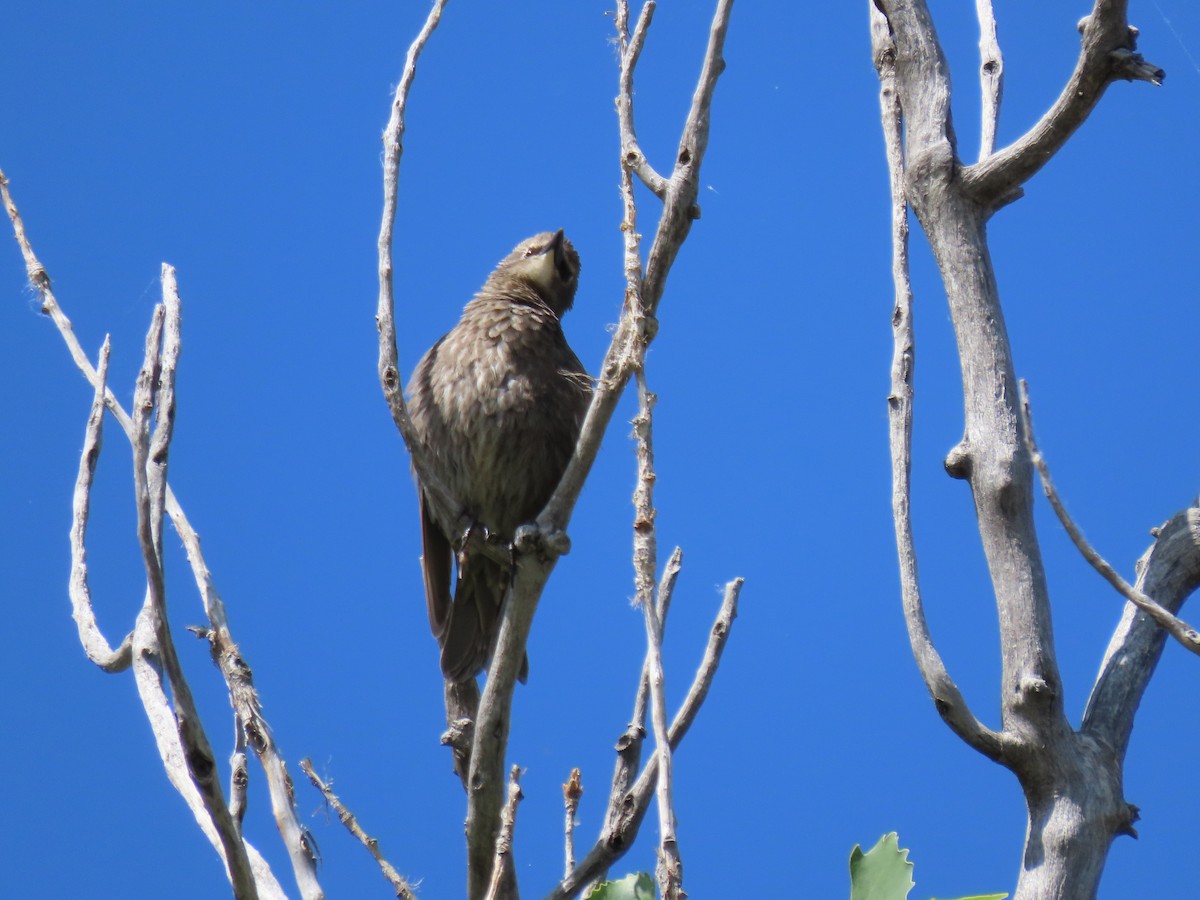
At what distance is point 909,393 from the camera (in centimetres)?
193

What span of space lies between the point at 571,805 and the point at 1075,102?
1.30m

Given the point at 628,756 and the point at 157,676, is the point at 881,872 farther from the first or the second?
the point at 157,676

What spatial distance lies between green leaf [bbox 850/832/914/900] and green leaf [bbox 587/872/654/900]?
0.91 ft

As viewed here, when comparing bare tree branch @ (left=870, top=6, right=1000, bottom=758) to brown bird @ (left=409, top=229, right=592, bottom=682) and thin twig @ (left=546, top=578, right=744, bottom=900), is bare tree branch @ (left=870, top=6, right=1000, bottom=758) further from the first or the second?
brown bird @ (left=409, top=229, right=592, bottom=682)

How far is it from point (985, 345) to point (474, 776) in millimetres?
1070

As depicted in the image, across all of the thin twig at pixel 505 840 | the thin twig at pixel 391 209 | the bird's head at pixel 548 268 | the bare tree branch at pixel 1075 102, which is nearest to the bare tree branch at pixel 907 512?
the bare tree branch at pixel 1075 102

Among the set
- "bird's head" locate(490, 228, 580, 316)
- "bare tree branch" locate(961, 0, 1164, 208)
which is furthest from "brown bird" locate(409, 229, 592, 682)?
"bare tree branch" locate(961, 0, 1164, 208)

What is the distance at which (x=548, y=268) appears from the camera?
4477 mm

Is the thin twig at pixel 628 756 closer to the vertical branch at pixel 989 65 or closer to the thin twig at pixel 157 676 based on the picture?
the thin twig at pixel 157 676

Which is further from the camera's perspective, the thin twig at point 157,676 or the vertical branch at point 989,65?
the vertical branch at point 989,65

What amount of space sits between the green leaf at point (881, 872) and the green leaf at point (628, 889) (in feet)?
0.91

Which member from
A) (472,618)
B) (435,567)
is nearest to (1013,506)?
(472,618)

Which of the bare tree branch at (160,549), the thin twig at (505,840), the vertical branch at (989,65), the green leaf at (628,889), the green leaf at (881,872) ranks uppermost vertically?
the vertical branch at (989,65)

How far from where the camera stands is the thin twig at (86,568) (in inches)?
88.0
